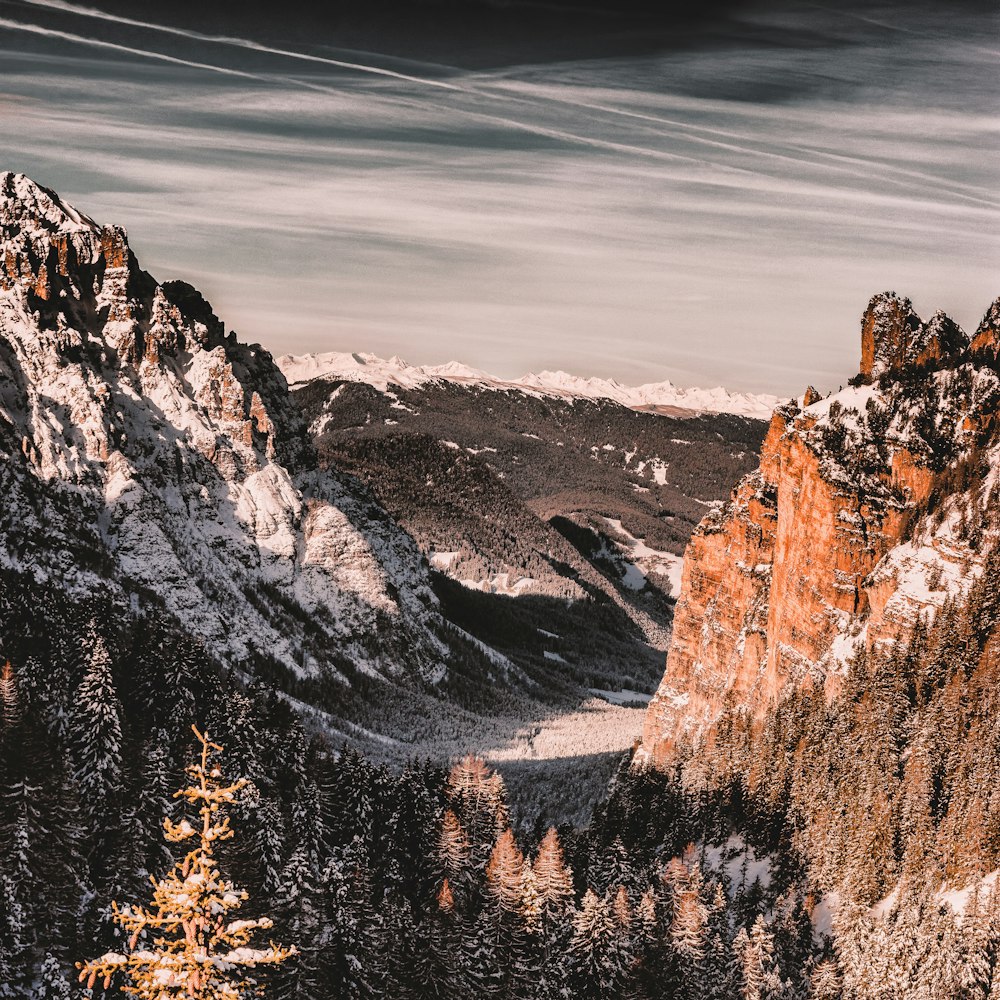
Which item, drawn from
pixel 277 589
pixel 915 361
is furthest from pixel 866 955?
pixel 277 589

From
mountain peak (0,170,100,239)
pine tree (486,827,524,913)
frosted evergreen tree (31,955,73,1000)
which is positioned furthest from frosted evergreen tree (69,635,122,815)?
mountain peak (0,170,100,239)

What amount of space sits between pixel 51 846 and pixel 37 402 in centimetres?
12136

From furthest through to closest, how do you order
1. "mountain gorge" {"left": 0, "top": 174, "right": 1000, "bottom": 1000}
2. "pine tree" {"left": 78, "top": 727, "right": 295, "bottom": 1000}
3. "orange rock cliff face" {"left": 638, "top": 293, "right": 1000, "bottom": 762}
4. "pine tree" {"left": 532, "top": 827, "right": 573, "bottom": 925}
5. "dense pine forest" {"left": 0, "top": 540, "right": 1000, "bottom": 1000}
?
"orange rock cliff face" {"left": 638, "top": 293, "right": 1000, "bottom": 762}
"pine tree" {"left": 532, "top": 827, "right": 573, "bottom": 925}
"mountain gorge" {"left": 0, "top": 174, "right": 1000, "bottom": 1000}
"dense pine forest" {"left": 0, "top": 540, "right": 1000, "bottom": 1000}
"pine tree" {"left": 78, "top": 727, "right": 295, "bottom": 1000}

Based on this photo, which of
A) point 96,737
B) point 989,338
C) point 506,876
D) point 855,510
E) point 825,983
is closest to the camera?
point 825,983

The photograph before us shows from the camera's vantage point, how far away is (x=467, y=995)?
60.9 meters

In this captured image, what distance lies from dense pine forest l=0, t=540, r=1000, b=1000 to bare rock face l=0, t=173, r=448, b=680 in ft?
218

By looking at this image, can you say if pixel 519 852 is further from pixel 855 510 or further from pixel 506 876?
pixel 855 510

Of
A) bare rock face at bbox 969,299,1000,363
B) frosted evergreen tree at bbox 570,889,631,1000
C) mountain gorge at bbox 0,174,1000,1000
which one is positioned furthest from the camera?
bare rock face at bbox 969,299,1000,363

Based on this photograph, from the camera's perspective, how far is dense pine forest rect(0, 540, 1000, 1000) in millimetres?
57344

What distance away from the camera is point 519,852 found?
240 feet

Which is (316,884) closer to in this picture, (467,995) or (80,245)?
(467,995)

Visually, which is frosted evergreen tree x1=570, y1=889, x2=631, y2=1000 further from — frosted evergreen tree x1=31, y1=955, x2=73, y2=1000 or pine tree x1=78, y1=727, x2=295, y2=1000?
pine tree x1=78, y1=727, x2=295, y2=1000

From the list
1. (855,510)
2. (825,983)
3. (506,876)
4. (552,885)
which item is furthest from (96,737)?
(855,510)

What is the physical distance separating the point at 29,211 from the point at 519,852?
145 m
